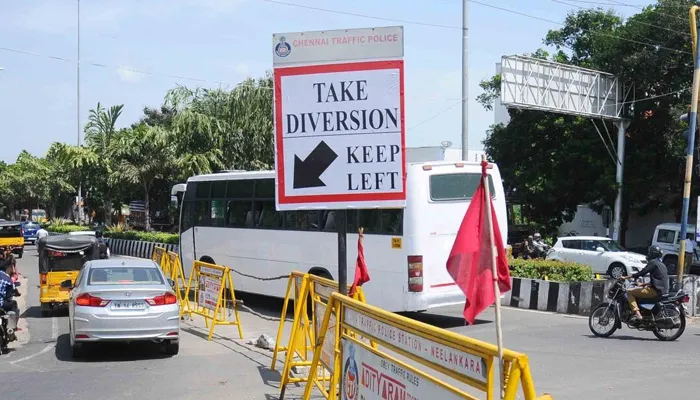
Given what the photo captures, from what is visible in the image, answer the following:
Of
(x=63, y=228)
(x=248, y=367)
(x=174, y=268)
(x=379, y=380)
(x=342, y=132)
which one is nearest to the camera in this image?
(x=379, y=380)

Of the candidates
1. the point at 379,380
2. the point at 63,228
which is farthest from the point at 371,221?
the point at 63,228

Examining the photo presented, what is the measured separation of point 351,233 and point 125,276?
4.66 metres

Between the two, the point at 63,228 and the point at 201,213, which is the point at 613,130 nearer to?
the point at 201,213

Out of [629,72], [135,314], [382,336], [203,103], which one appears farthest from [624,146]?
[382,336]

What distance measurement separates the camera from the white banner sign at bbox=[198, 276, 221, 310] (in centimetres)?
1326

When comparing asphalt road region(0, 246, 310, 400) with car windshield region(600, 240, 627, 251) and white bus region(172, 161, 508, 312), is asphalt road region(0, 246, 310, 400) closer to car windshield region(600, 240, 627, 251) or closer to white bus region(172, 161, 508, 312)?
white bus region(172, 161, 508, 312)

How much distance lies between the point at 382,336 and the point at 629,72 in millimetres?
28592

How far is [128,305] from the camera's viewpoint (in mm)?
10812

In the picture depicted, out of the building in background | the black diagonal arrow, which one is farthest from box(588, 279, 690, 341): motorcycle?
the building in background

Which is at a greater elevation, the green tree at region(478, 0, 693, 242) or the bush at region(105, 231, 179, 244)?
the green tree at region(478, 0, 693, 242)

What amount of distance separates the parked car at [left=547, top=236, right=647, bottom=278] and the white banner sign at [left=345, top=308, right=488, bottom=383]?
2146 centimetres

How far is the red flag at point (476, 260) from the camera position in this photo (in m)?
4.56

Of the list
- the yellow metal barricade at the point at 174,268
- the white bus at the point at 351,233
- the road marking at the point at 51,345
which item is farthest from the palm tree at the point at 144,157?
the road marking at the point at 51,345

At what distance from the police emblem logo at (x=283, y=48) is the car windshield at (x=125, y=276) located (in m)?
5.84
